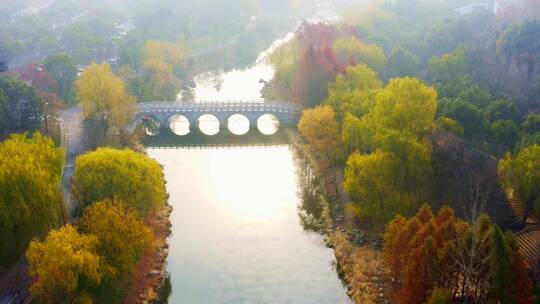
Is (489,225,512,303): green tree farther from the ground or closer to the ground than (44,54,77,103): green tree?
closer to the ground

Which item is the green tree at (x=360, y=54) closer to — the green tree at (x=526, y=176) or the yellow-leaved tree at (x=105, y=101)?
the yellow-leaved tree at (x=105, y=101)

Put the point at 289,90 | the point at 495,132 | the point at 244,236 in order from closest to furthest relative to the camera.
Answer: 1. the point at 244,236
2. the point at 495,132
3. the point at 289,90

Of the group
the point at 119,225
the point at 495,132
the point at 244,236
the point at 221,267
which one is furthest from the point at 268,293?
the point at 495,132

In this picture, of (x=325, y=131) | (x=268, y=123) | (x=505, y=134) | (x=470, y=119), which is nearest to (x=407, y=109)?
(x=470, y=119)

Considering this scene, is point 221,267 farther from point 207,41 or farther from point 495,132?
point 207,41

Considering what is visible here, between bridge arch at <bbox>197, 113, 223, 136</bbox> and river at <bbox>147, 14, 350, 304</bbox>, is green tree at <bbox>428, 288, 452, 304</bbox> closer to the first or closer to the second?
river at <bbox>147, 14, 350, 304</bbox>

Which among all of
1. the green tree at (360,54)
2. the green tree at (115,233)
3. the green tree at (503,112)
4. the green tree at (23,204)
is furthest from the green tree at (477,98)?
the green tree at (23,204)

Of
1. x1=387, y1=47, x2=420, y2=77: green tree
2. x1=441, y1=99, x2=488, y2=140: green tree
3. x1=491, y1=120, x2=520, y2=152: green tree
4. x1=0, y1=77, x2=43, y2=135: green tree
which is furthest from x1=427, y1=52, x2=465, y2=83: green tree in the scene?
x1=0, y1=77, x2=43, y2=135: green tree
